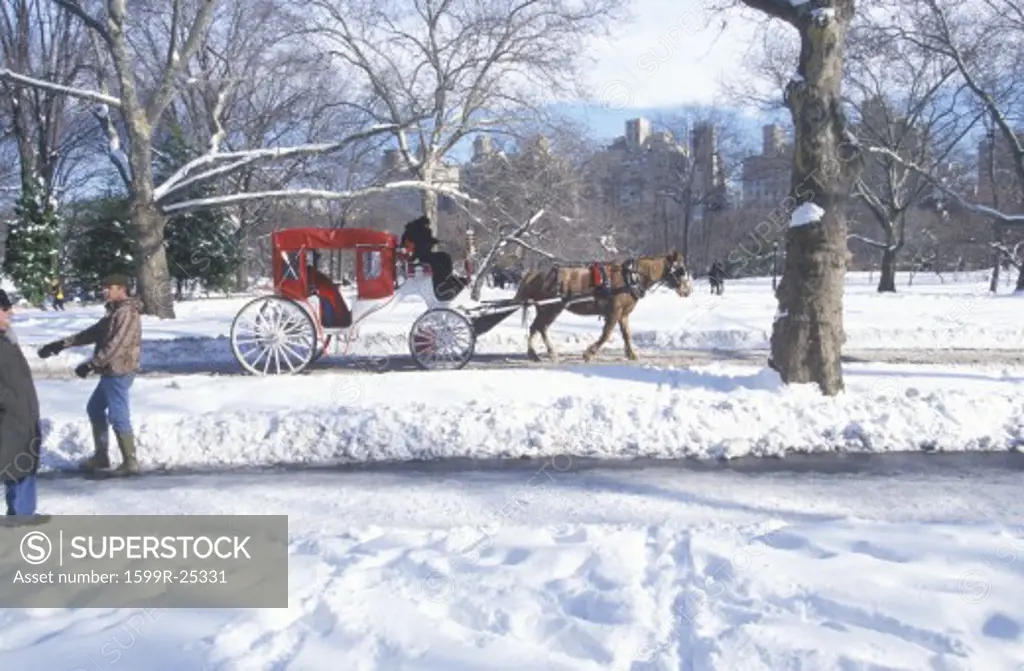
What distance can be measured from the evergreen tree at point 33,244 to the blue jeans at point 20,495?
103ft

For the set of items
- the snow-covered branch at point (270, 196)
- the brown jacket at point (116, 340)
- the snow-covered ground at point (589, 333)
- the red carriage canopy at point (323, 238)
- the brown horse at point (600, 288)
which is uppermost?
the snow-covered branch at point (270, 196)

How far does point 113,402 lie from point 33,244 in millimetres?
31861

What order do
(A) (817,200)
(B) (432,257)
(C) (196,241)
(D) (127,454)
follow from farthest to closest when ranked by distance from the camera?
(C) (196,241), (B) (432,257), (A) (817,200), (D) (127,454)

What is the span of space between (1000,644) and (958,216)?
54.4 meters

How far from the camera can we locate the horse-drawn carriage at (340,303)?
10.1 m

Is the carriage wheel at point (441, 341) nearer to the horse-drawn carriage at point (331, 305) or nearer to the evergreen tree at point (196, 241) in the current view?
the horse-drawn carriage at point (331, 305)

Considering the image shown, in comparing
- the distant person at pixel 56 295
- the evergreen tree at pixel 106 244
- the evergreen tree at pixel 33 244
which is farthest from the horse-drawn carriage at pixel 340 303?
the evergreen tree at pixel 33 244

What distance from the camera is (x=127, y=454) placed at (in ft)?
21.7

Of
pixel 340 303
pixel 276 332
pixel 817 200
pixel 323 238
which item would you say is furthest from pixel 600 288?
pixel 276 332

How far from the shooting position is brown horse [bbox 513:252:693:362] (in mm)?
11516

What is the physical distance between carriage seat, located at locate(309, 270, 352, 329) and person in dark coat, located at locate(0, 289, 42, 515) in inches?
212

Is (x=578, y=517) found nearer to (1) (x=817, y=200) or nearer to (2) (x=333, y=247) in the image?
(1) (x=817, y=200)

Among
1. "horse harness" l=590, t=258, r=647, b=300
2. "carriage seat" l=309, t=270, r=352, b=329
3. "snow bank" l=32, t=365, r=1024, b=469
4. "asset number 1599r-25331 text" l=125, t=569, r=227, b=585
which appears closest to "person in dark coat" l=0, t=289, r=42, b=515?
"asset number 1599r-25331 text" l=125, t=569, r=227, b=585

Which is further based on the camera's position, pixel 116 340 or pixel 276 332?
pixel 276 332
